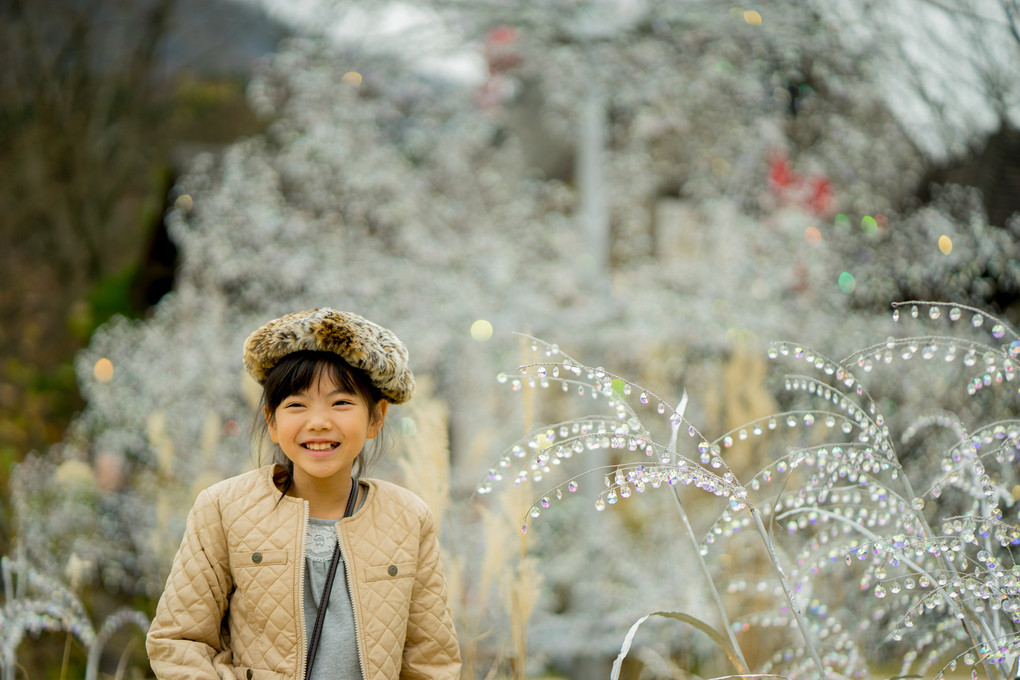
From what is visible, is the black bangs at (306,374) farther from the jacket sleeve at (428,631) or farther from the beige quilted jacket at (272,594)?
the jacket sleeve at (428,631)

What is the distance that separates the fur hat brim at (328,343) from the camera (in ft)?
4.29

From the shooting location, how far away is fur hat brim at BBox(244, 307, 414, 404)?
1309 mm

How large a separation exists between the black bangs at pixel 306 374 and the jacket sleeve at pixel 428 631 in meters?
0.33

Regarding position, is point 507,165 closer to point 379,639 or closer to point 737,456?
point 737,456

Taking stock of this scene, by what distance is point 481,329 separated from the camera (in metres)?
3.95

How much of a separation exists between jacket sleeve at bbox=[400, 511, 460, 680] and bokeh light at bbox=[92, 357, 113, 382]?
3.21 meters

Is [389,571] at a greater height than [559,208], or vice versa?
[559,208]

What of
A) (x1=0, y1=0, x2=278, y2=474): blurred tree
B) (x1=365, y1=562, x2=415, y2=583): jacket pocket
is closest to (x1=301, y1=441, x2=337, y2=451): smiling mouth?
(x1=365, y1=562, x2=415, y2=583): jacket pocket

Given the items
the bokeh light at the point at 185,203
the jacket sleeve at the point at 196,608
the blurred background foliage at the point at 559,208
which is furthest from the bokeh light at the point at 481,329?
the jacket sleeve at the point at 196,608

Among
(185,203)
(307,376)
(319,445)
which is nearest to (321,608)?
(319,445)

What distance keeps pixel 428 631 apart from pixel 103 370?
3.26m

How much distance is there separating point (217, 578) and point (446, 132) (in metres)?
3.32

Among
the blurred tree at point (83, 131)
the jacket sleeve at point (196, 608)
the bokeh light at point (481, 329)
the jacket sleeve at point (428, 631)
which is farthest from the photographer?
the blurred tree at point (83, 131)

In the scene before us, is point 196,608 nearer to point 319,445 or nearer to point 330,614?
point 330,614
